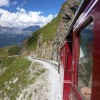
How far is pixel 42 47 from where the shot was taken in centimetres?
9594

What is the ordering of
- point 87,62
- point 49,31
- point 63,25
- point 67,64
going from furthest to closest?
1. point 49,31
2. point 63,25
3. point 67,64
4. point 87,62

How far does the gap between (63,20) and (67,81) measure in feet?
205

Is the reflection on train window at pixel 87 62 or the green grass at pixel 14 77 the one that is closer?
the reflection on train window at pixel 87 62

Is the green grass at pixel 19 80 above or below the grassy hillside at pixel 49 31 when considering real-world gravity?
below

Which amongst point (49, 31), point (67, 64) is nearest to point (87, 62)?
point (67, 64)

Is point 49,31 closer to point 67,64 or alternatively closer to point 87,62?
point 67,64

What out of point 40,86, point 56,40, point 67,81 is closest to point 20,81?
point 40,86

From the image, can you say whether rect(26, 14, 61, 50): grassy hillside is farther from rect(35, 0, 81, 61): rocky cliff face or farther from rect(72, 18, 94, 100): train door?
rect(72, 18, 94, 100): train door

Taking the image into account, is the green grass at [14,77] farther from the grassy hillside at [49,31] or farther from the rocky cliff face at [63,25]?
the grassy hillside at [49,31]

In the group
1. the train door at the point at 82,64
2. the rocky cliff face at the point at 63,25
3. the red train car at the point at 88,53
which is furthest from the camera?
the rocky cliff face at the point at 63,25

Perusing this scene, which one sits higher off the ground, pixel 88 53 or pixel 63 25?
pixel 63 25

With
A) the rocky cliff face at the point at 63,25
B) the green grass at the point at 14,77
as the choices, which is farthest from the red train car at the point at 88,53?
the rocky cliff face at the point at 63,25

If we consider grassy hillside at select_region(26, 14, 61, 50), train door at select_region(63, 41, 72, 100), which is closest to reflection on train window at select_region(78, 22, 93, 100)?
train door at select_region(63, 41, 72, 100)

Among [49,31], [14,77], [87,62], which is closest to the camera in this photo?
[87,62]
